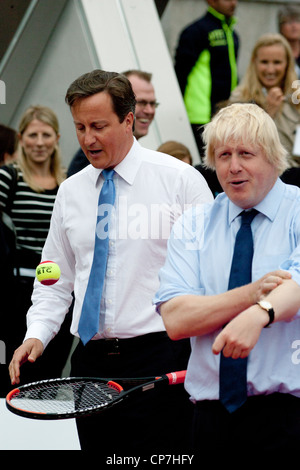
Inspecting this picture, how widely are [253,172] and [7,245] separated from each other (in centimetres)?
230

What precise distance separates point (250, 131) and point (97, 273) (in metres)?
1.03

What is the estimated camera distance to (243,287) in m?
2.54

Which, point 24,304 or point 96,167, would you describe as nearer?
point 96,167

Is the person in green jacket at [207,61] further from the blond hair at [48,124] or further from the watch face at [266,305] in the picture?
the watch face at [266,305]

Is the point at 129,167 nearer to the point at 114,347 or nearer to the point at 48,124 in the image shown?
the point at 114,347

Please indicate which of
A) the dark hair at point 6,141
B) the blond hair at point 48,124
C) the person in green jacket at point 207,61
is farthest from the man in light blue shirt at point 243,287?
the person in green jacket at point 207,61

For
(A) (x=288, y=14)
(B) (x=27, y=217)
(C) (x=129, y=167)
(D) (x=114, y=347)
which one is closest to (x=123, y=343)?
(D) (x=114, y=347)

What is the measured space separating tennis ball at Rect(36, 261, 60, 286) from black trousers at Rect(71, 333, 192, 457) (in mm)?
319

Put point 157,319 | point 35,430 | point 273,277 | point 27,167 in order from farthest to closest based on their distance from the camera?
1. point 27,167
2. point 35,430
3. point 157,319
4. point 273,277

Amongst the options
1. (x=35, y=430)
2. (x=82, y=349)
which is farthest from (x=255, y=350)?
(x=35, y=430)

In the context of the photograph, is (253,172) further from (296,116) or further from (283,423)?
(296,116)

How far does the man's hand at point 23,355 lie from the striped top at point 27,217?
5.36ft

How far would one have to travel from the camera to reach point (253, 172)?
266 cm

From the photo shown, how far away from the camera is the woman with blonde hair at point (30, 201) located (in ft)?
16.0
